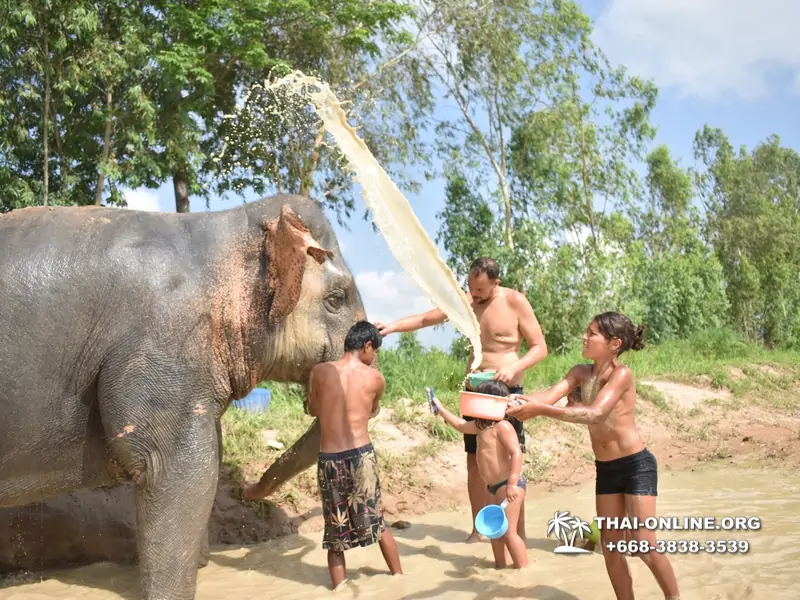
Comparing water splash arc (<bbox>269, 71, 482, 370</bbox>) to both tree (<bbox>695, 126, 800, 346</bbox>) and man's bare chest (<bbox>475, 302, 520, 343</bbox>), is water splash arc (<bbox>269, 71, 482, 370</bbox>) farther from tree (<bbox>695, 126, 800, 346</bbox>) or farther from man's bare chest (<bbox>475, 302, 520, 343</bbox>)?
tree (<bbox>695, 126, 800, 346</bbox>)

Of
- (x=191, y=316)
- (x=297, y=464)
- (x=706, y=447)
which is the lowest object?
(x=706, y=447)

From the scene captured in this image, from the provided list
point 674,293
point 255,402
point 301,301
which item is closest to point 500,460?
point 301,301

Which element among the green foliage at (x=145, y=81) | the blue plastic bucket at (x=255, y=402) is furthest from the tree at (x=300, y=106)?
the blue plastic bucket at (x=255, y=402)

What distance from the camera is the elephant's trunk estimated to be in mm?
4812

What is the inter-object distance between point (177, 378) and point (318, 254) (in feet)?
3.02

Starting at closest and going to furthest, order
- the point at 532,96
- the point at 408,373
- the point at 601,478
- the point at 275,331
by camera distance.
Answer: the point at 601,478 < the point at 275,331 < the point at 408,373 < the point at 532,96

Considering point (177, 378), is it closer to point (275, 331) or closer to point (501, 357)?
point (275, 331)

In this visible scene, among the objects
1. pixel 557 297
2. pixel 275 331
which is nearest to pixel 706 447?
pixel 275 331

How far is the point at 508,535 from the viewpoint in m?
4.58

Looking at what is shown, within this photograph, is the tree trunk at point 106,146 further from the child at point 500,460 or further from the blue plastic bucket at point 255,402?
the child at point 500,460

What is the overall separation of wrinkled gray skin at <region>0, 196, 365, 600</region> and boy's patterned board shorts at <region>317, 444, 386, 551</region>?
0.75 meters

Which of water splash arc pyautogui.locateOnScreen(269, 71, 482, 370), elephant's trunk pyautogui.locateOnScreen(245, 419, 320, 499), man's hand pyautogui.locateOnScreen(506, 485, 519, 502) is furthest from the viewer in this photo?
elephant's trunk pyautogui.locateOnScreen(245, 419, 320, 499)

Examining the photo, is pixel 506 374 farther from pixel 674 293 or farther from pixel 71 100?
pixel 674 293

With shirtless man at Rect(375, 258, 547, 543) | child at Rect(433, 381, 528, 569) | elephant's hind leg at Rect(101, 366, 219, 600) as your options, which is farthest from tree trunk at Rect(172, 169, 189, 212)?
elephant's hind leg at Rect(101, 366, 219, 600)
